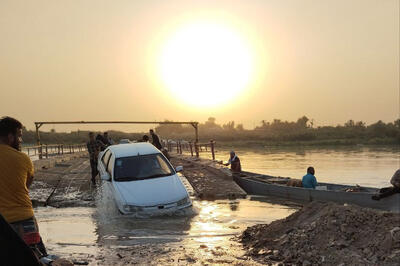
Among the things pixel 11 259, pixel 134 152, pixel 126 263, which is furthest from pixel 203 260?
pixel 134 152

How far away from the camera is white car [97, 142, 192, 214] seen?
440 inches

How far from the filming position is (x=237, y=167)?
2041cm

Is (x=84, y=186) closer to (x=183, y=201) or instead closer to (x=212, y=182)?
(x=212, y=182)

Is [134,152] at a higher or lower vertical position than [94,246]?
higher

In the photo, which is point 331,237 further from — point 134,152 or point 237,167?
point 237,167

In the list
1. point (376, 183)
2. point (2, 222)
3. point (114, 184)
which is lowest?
point (376, 183)

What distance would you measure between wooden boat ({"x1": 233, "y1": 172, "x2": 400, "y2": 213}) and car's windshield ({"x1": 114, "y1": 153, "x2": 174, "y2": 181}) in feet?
16.2

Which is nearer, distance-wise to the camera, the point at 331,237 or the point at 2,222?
the point at 2,222

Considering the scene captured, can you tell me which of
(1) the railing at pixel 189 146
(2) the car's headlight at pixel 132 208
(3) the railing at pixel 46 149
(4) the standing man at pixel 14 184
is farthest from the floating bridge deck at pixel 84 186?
(4) the standing man at pixel 14 184

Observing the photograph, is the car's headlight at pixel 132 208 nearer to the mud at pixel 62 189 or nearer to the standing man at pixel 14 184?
the mud at pixel 62 189

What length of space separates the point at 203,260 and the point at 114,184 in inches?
210

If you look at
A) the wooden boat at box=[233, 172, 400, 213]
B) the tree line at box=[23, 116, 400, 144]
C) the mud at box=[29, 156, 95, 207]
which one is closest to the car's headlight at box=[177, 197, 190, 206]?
the mud at box=[29, 156, 95, 207]

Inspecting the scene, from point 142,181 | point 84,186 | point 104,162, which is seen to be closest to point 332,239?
point 142,181

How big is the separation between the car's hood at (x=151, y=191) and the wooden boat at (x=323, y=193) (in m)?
4.94
